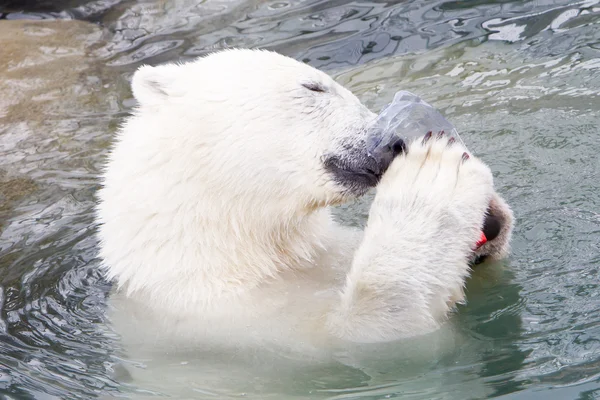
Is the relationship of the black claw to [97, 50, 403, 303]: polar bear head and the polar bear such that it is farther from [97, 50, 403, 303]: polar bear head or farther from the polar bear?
[97, 50, 403, 303]: polar bear head

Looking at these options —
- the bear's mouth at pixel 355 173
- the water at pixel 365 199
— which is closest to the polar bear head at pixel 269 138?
the bear's mouth at pixel 355 173

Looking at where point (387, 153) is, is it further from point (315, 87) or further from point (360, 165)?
point (315, 87)

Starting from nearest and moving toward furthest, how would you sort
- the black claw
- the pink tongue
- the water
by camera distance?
the water, the black claw, the pink tongue

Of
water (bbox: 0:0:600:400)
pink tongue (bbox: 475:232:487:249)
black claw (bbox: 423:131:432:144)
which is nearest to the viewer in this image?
water (bbox: 0:0:600:400)

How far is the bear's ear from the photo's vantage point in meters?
3.91

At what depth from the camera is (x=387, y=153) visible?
374 cm

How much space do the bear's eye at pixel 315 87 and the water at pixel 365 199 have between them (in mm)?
1133

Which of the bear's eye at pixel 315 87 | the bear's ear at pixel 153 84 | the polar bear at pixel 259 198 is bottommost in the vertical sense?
the polar bear at pixel 259 198

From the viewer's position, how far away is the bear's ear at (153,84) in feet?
12.8

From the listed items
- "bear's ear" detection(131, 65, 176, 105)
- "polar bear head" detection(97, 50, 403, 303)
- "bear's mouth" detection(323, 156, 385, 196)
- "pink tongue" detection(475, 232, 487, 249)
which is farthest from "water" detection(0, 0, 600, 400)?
"bear's ear" detection(131, 65, 176, 105)

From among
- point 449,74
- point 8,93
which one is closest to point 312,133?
point 449,74

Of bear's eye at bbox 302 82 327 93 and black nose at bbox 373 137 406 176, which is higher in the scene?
bear's eye at bbox 302 82 327 93

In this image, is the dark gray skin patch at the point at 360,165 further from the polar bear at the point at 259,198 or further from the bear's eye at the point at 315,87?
the bear's eye at the point at 315,87

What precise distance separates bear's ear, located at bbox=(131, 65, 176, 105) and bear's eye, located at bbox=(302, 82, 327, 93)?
61cm
